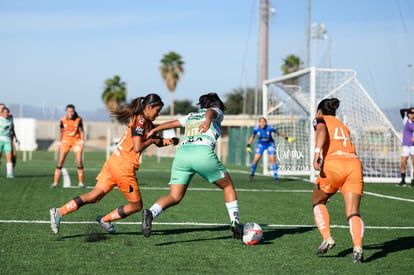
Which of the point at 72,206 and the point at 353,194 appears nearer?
the point at 353,194

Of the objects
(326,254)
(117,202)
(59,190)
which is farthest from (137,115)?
(59,190)

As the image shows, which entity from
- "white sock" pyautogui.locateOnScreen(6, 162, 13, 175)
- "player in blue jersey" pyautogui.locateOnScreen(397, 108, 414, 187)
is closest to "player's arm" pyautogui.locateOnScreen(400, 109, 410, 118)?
"player in blue jersey" pyautogui.locateOnScreen(397, 108, 414, 187)

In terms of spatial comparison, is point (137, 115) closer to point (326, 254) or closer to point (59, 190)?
point (326, 254)

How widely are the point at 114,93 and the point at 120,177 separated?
73.9 metres

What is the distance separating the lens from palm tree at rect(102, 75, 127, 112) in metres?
80.9

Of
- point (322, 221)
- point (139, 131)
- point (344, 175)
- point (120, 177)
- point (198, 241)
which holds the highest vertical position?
point (139, 131)

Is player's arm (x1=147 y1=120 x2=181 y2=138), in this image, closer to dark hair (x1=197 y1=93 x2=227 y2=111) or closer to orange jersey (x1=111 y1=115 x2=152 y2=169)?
orange jersey (x1=111 y1=115 x2=152 y2=169)

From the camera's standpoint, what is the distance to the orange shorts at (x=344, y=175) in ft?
24.9

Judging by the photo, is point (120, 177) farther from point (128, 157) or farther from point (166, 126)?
point (166, 126)

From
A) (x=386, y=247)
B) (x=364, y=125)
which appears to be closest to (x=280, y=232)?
(x=386, y=247)

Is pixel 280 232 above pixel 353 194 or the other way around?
the other way around

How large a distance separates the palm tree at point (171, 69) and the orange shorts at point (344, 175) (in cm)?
6872

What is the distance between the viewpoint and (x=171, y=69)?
251 feet

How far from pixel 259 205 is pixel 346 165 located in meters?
6.16
